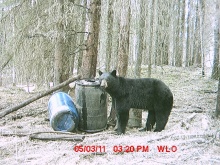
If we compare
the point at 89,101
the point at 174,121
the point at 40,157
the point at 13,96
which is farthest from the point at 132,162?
the point at 13,96

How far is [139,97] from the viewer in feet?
19.9

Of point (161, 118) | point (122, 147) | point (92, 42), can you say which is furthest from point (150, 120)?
point (92, 42)

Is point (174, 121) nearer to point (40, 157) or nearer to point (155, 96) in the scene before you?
point (155, 96)

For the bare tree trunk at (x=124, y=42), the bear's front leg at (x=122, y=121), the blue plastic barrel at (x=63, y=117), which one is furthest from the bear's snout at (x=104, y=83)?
the bare tree trunk at (x=124, y=42)

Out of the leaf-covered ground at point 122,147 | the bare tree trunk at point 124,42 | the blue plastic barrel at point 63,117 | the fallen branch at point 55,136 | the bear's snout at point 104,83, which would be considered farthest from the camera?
the bare tree trunk at point 124,42

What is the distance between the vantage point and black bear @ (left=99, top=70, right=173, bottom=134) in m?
5.96

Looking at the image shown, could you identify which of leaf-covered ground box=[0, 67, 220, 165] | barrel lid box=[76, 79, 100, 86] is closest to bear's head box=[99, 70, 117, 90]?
barrel lid box=[76, 79, 100, 86]

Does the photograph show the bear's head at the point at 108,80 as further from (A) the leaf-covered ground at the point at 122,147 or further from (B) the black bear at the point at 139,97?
(A) the leaf-covered ground at the point at 122,147

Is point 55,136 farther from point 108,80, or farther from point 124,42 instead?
point 124,42

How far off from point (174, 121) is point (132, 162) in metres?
3.75

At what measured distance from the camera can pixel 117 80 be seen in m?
5.96

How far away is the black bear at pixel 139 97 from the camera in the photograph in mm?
5961

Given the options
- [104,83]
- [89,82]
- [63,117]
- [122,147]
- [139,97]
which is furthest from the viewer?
[89,82]

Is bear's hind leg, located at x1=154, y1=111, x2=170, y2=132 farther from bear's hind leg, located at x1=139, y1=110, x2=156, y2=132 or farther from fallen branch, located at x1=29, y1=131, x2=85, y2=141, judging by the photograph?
fallen branch, located at x1=29, y1=131, x2=85, y2=141
